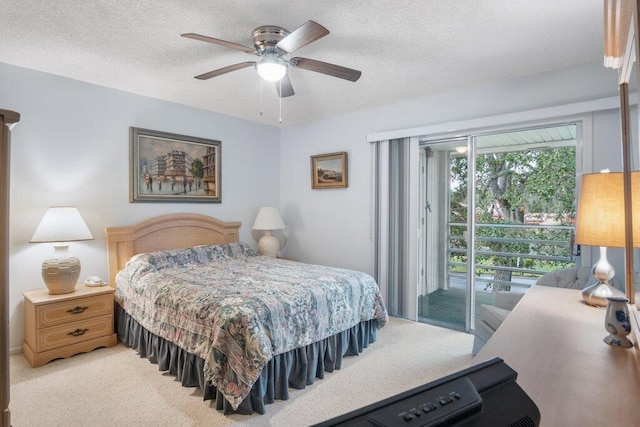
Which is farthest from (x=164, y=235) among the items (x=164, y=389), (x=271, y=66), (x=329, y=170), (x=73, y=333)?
(x=271, y=66)

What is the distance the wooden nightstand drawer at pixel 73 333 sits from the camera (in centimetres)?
277

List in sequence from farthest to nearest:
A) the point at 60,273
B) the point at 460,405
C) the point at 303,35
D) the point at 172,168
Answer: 1. the point at 172,168
2. the point at 60,273
3. the point at 303,35
4. the point at 460,405

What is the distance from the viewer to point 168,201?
3.96 metres

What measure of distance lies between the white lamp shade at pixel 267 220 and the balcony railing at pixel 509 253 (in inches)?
85.4

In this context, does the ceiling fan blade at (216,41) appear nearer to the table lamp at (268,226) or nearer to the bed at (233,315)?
the bed at (233,315)

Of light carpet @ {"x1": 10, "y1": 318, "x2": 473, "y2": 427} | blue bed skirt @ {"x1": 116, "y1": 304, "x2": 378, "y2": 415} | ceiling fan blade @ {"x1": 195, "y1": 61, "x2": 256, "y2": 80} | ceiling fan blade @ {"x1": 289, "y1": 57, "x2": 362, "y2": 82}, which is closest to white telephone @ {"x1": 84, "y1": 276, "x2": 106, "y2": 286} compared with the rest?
blue bed skirt @ {"x1": 116, "y1": 304, "x2": 378, "y2": 415}

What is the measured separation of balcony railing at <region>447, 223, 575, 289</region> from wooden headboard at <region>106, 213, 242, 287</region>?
2.74 meters

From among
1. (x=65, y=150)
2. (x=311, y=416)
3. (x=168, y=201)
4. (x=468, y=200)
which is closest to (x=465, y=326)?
(x=468, y=200)

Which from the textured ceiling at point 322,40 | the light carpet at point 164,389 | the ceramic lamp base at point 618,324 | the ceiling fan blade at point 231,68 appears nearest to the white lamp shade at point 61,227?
the light carpet at point 164,389

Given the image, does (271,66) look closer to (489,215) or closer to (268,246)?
(268,246)

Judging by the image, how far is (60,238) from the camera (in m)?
2.89

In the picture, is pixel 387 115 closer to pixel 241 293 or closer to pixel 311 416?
pixel 241 293

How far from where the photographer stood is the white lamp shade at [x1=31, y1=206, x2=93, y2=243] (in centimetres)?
287

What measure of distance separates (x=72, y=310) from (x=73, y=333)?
0.20 metres
